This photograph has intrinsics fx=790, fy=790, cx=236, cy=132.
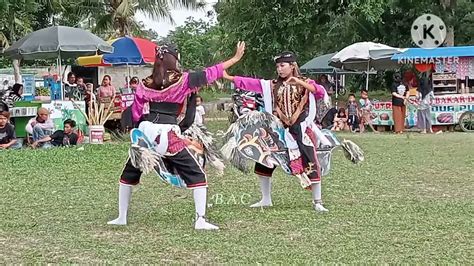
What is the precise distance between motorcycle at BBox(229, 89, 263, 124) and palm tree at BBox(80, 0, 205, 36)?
19.5m

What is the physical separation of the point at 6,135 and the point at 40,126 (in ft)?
2.48

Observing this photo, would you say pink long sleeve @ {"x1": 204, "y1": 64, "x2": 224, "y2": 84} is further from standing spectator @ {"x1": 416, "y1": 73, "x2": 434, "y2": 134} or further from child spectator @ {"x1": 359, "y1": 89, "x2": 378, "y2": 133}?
child spectator @ {"x1": 359, "y1": 89, "x2": 378, "y2": 133}

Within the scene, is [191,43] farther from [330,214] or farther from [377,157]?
[330,214]

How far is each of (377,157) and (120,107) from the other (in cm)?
635

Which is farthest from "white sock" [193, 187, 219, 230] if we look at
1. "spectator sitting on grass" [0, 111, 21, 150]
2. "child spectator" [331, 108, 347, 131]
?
"child spectator" [331, 108, 347, 131]

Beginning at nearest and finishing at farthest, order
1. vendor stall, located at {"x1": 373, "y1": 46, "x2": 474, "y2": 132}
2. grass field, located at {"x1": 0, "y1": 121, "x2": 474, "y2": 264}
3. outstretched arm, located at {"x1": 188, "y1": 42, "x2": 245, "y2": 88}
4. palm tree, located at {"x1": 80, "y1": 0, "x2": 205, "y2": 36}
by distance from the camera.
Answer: grass field, located at {"x1": 0, "y1": 121, "x2": 474, "y2": 264}
outstretched arm, located at {"x1": 188, "y1": 42, "x2": 245, "y2": 88}
vendor stall, located at {"x1": 373, "y1": 46, "x2": 474, "y2": 132}
palm tree, located at {"x1": 80, "y1": 0, "x2": 205, "y2": 36}

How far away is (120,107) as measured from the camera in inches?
657

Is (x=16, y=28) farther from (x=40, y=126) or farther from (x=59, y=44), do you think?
(x=40, y=126)

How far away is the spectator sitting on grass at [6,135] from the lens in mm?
13664

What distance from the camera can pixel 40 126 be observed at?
14.4 m

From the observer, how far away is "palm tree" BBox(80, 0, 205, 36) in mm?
27078

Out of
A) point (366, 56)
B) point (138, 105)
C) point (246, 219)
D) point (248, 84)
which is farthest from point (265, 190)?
point (366, 56)

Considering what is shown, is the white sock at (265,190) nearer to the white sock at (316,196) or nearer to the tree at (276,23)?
the white sock at (316,196)

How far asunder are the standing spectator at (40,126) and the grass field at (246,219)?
9.26 ft
